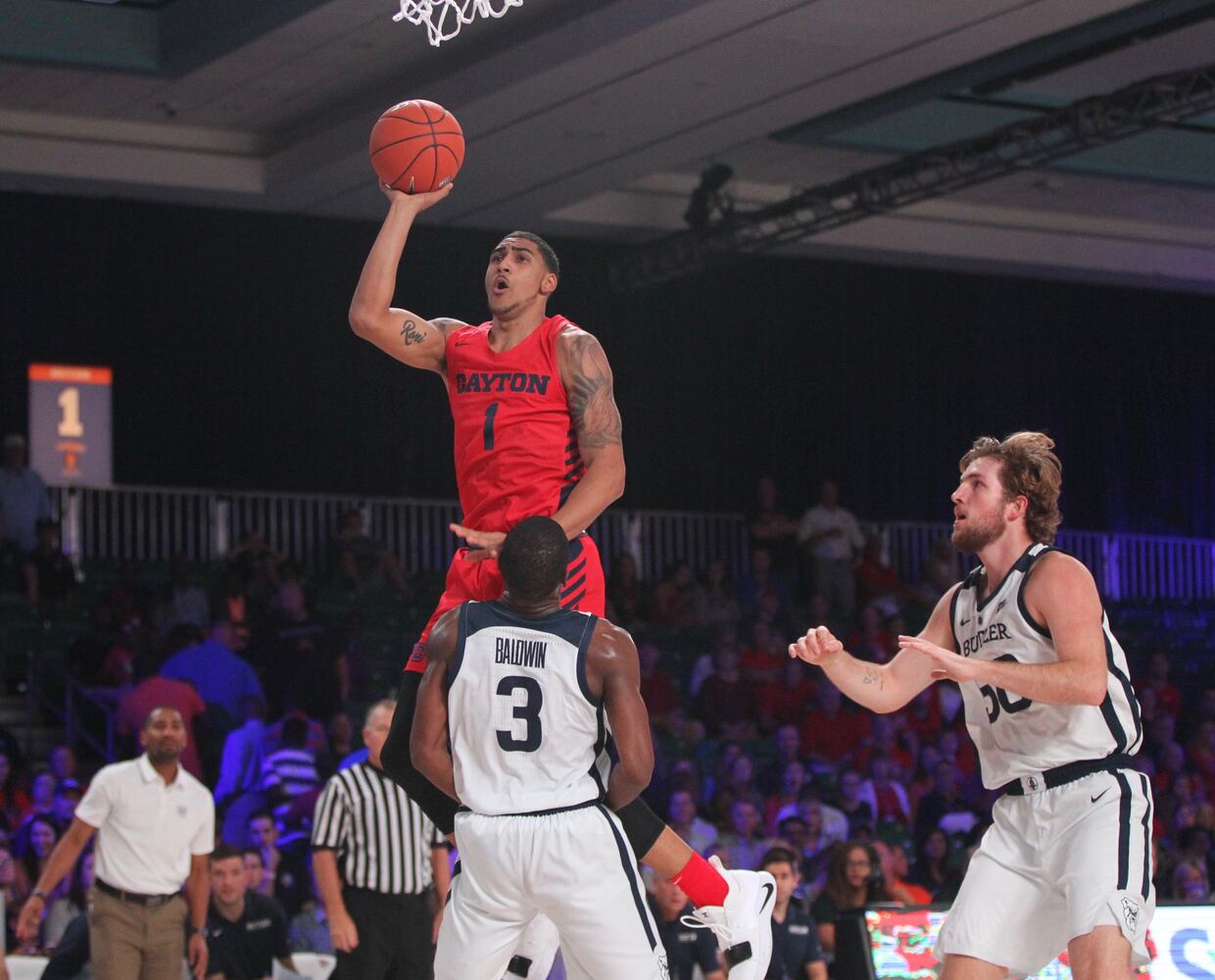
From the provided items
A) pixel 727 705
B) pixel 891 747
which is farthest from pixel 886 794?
pixel 727 705

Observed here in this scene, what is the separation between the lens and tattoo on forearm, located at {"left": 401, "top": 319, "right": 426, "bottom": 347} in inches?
246

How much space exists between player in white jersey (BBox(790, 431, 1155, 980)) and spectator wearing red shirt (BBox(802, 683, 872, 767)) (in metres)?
10.1

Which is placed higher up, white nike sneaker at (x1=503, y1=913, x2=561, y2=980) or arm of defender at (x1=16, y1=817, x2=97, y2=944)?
white nike sneaker at (x1=503, y1=913, x2=561, y2=980)

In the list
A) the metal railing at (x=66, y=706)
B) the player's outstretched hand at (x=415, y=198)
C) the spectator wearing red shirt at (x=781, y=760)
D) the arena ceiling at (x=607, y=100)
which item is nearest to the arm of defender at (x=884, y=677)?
the player's outstretched hand at (x=415, y=198)

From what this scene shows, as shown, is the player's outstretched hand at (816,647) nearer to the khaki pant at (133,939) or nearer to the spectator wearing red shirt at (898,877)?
the khaki pant at (133,939)

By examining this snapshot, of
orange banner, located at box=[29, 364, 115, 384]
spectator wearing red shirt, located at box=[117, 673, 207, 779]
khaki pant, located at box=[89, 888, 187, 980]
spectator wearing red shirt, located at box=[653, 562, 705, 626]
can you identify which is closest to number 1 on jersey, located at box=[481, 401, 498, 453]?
khaki pant, located at box=[89, 888, 187, 980]

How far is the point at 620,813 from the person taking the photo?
19.1 feet

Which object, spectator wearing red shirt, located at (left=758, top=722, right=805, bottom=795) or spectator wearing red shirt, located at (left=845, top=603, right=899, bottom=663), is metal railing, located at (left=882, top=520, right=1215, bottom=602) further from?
spectator wearing red shirt, located at (left=758, top=722, right=805, bottom=795)

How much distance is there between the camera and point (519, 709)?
17.8ft

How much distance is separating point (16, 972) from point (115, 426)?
958cm

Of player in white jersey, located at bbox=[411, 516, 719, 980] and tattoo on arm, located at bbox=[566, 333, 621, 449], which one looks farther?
tattoo on arm, located at bbox=[566, 333, 621, 449]

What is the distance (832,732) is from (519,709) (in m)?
10.8

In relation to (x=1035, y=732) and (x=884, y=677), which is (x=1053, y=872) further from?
(x=884, y=677)

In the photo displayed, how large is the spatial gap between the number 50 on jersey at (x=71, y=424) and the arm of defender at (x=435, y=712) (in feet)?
45.1
